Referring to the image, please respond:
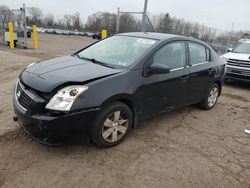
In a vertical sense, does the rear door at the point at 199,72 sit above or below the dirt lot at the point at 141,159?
above

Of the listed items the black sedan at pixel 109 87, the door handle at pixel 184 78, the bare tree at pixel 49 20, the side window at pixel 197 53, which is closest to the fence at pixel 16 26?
the black sedan at pixel 109 87

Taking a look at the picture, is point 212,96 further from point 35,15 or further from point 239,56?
point 35,15

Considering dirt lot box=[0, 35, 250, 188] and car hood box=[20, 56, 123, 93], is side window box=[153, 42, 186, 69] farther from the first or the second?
dirt lot box=[0, 35, 250, 188]

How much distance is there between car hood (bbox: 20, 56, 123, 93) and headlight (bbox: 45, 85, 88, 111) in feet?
0.32

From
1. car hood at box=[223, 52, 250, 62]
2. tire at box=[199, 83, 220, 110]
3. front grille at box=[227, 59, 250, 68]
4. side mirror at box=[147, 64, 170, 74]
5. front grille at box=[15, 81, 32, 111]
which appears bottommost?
tire at box=[199, 83, 220, 110]

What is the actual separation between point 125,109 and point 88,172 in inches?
39.1

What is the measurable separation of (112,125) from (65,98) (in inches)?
31.9

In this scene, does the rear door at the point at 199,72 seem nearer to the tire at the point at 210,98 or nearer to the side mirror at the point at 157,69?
the tire at the point at 210,98

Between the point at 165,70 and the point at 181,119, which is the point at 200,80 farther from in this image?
the point at 165,70

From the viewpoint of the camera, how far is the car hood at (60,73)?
283 cm

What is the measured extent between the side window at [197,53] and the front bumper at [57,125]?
2485 mm

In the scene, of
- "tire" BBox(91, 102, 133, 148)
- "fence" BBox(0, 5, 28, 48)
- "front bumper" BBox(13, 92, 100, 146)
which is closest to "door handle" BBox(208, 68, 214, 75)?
"tire" BBox(91, 102, 133, 148)

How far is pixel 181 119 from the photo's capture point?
4.56 meters

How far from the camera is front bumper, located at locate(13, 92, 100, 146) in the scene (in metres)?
2.62
